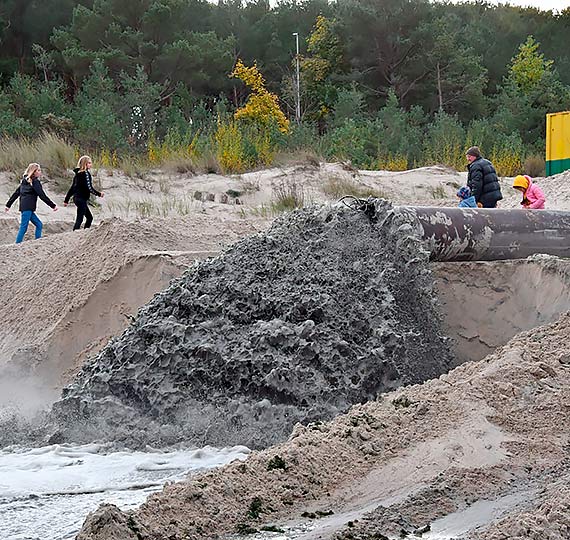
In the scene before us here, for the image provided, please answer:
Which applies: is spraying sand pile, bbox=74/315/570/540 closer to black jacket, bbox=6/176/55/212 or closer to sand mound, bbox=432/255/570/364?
sand mound, bbox=432/255/570/364

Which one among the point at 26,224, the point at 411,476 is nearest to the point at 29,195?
the point at 26,224

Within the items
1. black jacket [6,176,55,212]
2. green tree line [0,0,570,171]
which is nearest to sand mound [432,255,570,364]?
black jacket [6,176,55,212]

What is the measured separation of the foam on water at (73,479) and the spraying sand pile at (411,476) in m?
0.51

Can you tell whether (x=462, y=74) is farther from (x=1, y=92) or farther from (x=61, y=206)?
(x=61, y=206)

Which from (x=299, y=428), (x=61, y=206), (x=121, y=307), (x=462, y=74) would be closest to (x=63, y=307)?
(x=121, y=307)

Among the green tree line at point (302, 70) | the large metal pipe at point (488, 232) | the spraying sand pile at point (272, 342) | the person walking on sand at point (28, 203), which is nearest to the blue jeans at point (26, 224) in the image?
the person walking on sand at point (28, 203)

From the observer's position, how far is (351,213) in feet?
23.0

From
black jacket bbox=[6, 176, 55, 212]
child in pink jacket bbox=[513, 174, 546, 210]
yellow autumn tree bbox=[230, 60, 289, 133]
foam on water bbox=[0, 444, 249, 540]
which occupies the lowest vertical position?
foam on water bbox=[0, 444, 249, 540]

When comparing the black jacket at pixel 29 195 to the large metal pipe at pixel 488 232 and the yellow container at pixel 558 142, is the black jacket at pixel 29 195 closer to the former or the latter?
the large metal pipe at pixel 488 232

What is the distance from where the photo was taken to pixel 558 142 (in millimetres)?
16094

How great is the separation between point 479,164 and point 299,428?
21.8 feet

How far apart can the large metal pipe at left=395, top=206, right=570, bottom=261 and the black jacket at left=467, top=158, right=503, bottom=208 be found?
3.05 metres

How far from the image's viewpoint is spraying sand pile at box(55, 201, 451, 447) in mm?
5848

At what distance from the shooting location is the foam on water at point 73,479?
13.1ft
